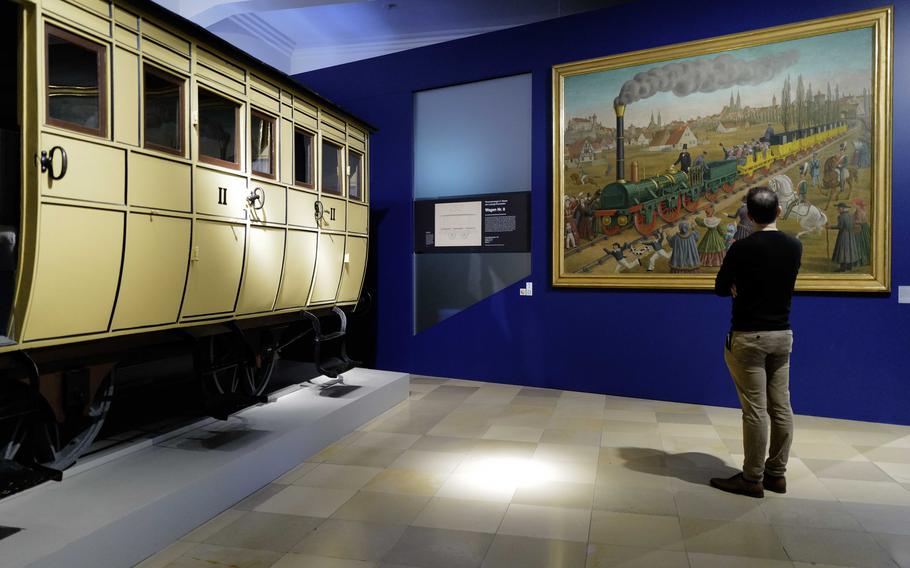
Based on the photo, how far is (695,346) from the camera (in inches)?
256

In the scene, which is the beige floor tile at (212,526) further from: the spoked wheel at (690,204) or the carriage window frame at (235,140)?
the spoked wheel at (690,204)

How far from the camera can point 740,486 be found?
395cm

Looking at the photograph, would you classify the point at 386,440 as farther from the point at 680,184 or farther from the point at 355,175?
the point at 680,184

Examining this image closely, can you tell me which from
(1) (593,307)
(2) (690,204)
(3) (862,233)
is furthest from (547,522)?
(3) (862,233)

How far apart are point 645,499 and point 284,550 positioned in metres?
2.24

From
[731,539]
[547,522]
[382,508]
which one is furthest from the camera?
[382,508]

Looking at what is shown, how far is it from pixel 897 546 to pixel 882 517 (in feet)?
1.38

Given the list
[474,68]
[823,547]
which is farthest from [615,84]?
[823,547]

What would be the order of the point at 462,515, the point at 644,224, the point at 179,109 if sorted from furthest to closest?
the point at 644,224
the point at 179,109
the point at 462,515

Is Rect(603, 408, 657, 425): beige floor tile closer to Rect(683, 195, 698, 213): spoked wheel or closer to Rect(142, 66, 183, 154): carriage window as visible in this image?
Rect(683, 195, 698, 213): spoked wheel

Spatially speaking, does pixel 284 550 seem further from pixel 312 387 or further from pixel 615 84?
pixel 615 84

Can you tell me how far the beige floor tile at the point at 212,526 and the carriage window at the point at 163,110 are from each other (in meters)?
2.31

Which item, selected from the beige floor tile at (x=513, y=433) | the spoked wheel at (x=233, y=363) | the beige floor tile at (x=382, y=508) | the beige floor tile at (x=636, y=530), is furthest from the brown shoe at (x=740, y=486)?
the spoked wheel at (x=233, y=363)

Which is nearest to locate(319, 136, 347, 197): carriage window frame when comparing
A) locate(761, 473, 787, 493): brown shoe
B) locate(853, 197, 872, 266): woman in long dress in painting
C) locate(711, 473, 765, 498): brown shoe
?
locate(711, 473, 765, 498): brown shoe
